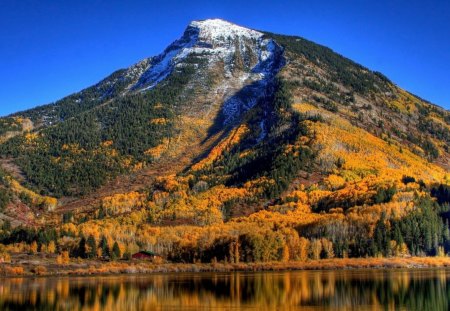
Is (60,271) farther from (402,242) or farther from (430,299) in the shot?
(430,299)

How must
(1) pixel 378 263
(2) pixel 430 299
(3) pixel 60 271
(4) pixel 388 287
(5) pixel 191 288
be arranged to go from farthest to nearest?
(3) pixel 60 271
(1) pixel 378 263
(5) pixel 191 288
(4) pixel 388 287
(2) pixel 430 299

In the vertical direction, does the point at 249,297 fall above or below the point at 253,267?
below

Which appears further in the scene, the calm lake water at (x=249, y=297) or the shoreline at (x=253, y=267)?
the shoreline at (x=253, y=267)

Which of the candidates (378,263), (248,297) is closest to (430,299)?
(248,297)

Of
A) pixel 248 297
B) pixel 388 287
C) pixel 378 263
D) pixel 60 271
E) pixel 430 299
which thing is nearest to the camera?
pixel 430 299

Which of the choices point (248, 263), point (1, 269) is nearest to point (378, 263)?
point (248, 263)

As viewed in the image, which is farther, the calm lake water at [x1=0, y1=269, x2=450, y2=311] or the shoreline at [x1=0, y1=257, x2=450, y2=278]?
the shoreline at [x1=0, y1=257, x2=450, y2=278]

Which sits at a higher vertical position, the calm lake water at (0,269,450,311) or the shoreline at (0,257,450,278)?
the shoreline at (0,257,450,278)

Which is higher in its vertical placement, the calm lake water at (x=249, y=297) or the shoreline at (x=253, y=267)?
the shoreline at (x=253, y=267)

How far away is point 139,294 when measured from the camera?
105 m

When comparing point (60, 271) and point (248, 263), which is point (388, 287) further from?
point (60, 271)

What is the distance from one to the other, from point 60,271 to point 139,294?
3883 inches

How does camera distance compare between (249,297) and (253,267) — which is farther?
(253,267)

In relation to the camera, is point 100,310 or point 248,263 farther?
point 248,263
